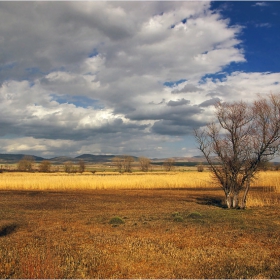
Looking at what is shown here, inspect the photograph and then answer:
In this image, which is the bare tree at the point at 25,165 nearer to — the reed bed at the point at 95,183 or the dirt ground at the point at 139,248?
the reed bed at the point at 95,183

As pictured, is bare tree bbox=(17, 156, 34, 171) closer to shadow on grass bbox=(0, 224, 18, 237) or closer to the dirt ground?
the dirt ground

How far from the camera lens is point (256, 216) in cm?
1602

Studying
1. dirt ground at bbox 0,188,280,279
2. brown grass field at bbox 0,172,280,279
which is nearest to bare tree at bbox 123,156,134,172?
brown grass field at bbox 0,172,280,279

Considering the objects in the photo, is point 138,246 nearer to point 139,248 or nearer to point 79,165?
point 139,248

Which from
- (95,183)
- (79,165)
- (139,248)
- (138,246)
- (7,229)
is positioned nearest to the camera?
(139,248)

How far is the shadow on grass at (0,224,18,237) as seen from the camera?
11.3 meters

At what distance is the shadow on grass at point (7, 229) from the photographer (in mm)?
11295

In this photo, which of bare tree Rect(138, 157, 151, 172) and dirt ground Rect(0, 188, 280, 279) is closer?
dirt ground Rect(0, 188, 280, 279)

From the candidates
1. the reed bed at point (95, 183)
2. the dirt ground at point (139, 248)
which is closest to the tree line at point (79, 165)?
the reed bed at point (95, 183)

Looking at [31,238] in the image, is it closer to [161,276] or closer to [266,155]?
[161,276]

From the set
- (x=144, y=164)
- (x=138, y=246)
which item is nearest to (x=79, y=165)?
(x=144, y=164)

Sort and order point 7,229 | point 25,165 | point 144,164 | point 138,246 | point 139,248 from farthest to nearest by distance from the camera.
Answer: point 144,164 → point 25,165 → point 7,229 → point 138,246 → point 139,248

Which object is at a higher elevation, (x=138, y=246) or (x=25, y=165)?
(x=25, y=165)

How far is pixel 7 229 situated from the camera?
1198 centimetres
